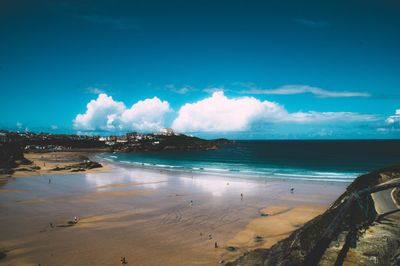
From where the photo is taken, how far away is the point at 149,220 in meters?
26.7

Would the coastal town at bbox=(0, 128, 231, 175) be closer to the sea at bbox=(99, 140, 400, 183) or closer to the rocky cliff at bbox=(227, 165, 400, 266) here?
the sea at bbox=(99, 140, 400, 183)

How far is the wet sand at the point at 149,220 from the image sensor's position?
1922 cm

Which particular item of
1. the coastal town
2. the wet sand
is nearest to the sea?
the wet sand

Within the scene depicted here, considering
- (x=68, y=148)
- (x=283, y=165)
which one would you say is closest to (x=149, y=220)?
(x=283, y=165)

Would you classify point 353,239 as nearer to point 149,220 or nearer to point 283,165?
point 149,220

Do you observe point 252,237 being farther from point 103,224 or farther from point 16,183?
point 16,183

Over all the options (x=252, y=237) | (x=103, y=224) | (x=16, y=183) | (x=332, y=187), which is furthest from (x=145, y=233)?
(x=16, y=183)

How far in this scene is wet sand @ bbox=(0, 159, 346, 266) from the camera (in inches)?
757

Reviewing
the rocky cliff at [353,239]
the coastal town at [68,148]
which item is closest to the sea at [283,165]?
the coastal town at [68,148]

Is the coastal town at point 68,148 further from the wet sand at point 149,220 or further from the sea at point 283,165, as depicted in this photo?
the wet sand at point 149,220

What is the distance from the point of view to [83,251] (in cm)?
1959

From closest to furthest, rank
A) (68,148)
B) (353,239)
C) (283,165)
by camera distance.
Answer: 1. (353,239)
2. (283,165)
3. (68,148)

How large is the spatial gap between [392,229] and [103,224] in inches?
871

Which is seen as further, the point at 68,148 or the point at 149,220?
the point at 68,148
